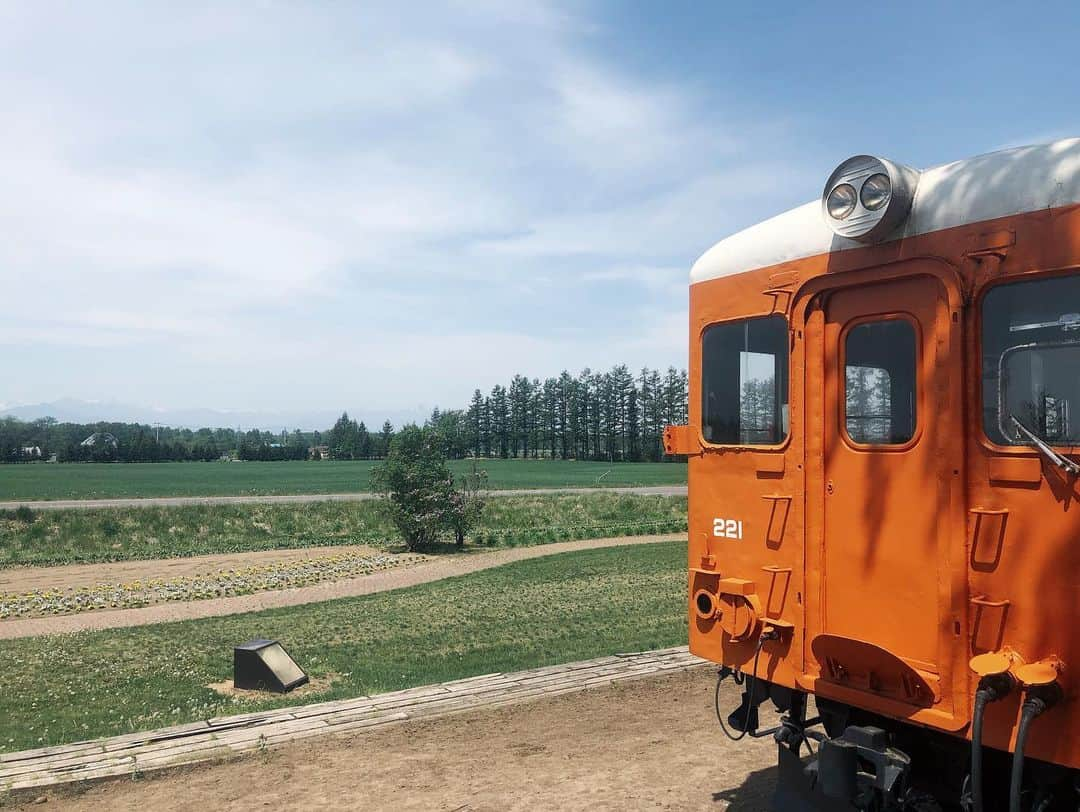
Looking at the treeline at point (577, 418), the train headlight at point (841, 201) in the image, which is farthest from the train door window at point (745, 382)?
the treeline at point (577, 418)

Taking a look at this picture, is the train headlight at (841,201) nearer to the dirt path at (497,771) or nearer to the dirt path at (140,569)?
the dirt path at (497,771)

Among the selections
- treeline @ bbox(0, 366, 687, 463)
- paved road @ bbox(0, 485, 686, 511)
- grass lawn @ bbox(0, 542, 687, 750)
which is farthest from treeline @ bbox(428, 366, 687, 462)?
grass lawn @ bbox(0, 542, 687, 750)

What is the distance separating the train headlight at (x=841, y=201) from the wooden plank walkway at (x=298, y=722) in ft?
17.2

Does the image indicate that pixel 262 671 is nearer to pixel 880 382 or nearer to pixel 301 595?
pixel 880 382

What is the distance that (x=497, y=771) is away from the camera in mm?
6484

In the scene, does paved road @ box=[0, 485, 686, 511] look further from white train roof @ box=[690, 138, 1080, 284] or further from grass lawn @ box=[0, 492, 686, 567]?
white train roof @ box=[690, 138, 1080, 284]

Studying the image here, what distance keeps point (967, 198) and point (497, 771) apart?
15.9 feet

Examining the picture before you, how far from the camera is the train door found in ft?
13.3

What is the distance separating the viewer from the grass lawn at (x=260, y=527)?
28828mm

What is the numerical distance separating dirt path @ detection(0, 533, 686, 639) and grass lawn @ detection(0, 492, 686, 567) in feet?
8.52

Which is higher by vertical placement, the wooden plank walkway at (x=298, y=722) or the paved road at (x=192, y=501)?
the wooden plank walkway at (x=298, y=722)

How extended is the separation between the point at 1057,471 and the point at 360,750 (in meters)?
5.26

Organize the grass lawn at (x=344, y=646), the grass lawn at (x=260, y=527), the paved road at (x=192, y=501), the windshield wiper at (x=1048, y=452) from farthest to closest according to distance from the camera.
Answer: the paved road at (x=192, y=501), the grass lawn at (x=260, y=527), the grass lawn at (x=344, y=646), the windshield wiper at (x=1048, y=452)

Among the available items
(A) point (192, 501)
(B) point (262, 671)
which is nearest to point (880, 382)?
(B) point (262, 671)
